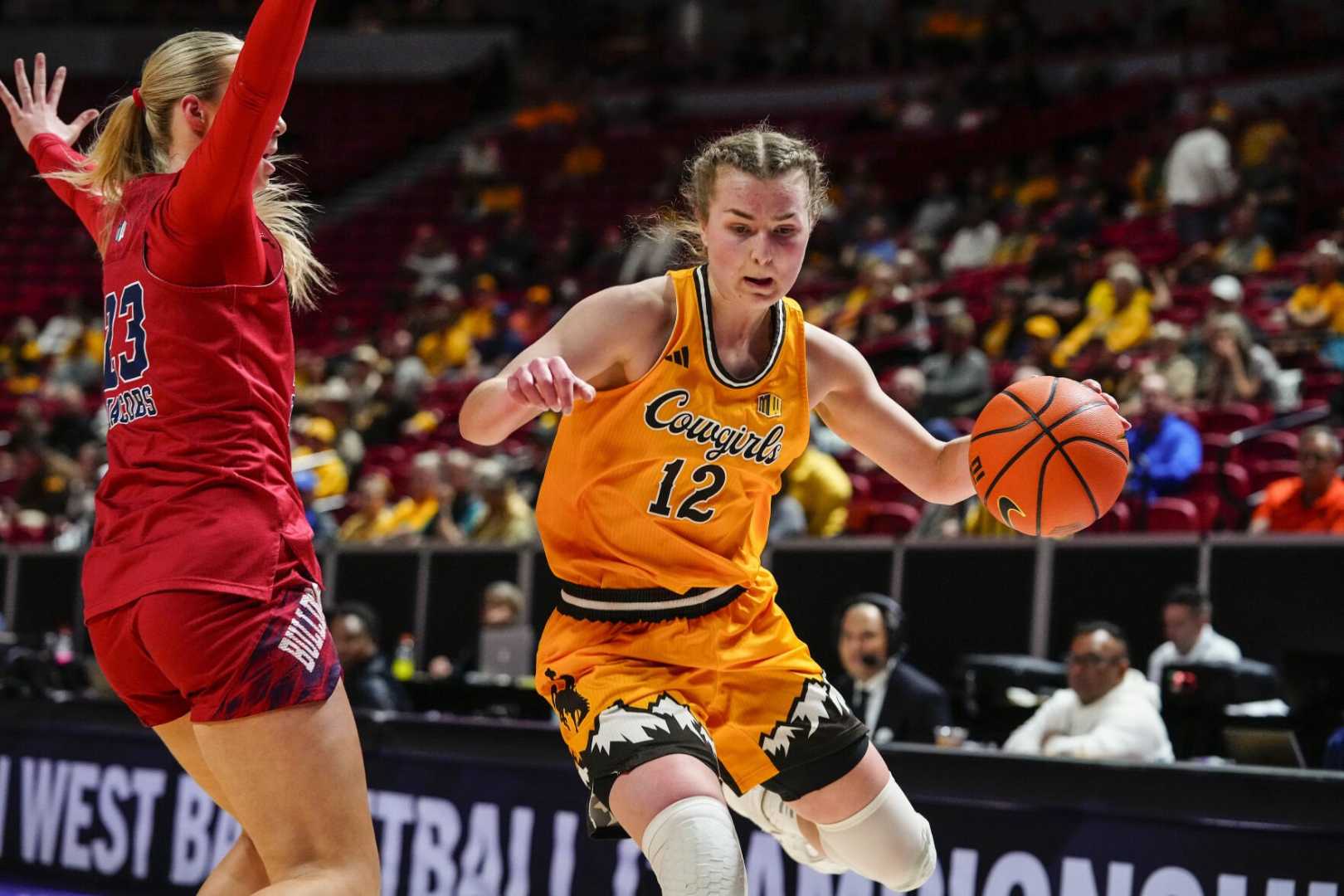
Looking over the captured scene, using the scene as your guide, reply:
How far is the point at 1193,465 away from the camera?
8.30 metres

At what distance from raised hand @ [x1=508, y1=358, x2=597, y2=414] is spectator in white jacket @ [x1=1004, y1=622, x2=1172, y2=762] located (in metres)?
3.45

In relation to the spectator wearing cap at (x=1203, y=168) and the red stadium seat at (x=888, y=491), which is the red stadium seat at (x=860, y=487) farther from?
the spectator wearing cap at (x=1203, y=168)

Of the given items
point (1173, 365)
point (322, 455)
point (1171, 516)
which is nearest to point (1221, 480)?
point (1171, 516)

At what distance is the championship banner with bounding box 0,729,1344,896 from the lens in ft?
13.3

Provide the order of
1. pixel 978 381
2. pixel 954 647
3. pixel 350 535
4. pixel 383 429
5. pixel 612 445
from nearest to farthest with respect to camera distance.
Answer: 1. pixel 612 445
2. pixel 954 647
3. pixel 978 381
4. pixel 350 535
5. pixel 383 429

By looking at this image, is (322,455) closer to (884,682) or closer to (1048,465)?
(884,682)

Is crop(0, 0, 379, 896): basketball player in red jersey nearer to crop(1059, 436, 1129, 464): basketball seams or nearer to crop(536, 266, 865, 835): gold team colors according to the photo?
crop(536, 266, 865, 835): gold team colors

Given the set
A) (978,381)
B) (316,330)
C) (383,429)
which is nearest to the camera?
(978,381)

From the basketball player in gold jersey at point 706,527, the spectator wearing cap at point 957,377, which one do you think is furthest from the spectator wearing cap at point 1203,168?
the basketball player in gold jersey at point 706,527

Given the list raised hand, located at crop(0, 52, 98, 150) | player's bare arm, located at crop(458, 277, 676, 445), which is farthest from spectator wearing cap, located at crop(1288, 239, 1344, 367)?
raised hand, located at crop(0, 52, 98, 150)

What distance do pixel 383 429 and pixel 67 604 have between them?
316 cm

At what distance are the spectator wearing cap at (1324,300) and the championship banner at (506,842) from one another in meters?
6.16

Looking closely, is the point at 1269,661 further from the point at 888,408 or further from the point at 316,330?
the point at 316,330

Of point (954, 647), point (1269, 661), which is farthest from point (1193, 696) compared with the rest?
point (954, 647)
